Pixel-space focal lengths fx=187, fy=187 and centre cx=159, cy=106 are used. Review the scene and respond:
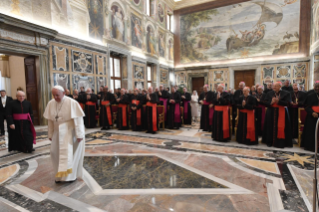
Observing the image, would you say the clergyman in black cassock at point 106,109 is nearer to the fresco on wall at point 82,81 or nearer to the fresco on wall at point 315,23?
the fresco on wall at point 82,81

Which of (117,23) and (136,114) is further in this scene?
(117,23)

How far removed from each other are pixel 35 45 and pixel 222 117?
792cm

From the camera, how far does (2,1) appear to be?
6.81m

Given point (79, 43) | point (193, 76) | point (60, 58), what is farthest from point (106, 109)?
point (193, 76)

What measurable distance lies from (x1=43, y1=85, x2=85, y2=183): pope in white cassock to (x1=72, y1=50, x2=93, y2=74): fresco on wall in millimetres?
6866

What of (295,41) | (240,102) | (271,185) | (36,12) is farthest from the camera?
(295,41)

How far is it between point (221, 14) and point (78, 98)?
15.0m

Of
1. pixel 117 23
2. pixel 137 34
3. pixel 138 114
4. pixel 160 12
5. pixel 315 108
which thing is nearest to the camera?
pixel 315 108

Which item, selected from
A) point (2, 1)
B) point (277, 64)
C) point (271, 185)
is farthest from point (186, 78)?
point (271, 185)

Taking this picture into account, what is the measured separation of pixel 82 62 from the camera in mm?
9789

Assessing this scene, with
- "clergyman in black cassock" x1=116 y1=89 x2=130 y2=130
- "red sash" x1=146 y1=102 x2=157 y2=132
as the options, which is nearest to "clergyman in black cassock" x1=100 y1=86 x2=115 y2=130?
Result: "clergyman in black cassock" x1=116 y1=89 x2=130 y2=130

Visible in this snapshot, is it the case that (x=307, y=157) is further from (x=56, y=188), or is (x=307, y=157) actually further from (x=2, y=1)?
(x=2, y=1)

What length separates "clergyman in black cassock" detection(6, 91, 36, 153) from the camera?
4691mm

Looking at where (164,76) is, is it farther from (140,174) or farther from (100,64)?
(140,174)
